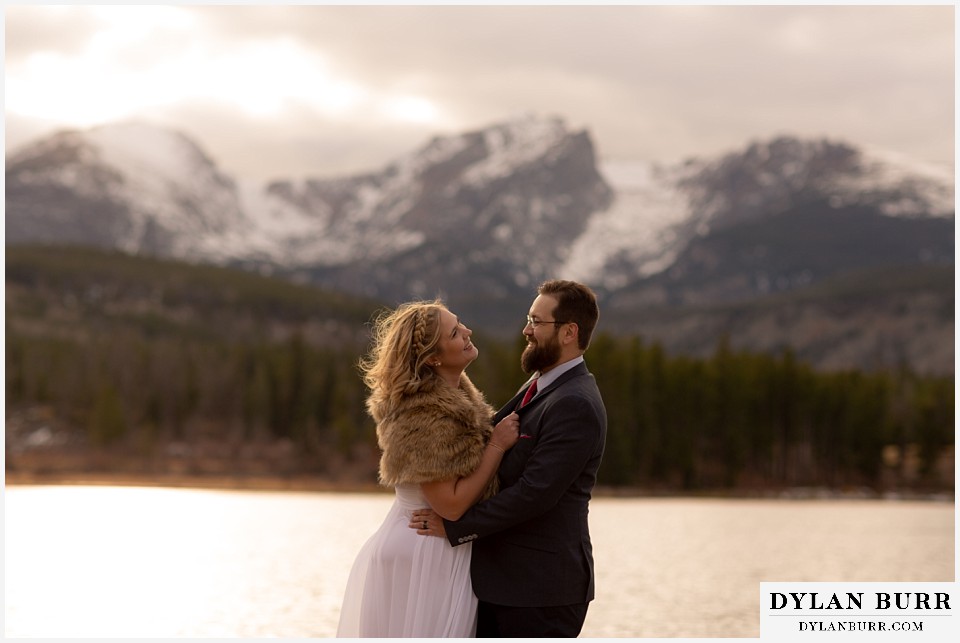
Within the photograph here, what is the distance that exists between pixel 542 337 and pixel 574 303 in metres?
0.30

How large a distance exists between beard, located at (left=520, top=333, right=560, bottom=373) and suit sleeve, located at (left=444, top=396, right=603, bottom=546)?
34 cm

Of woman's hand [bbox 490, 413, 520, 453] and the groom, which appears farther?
woman's hand [bbox 490, 413, 520, 453]

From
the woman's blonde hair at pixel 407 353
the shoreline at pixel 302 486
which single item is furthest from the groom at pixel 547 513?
the shoreline at pixel 302 486

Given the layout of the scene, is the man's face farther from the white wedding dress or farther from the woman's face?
the white wedding dress

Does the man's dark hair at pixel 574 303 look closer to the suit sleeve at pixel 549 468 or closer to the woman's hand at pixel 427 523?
the suit sleeve at pixel 549 468

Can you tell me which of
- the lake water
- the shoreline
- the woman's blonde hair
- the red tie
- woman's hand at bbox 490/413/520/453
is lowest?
the shoreline

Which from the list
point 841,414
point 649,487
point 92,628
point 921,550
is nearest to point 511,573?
point 92,628

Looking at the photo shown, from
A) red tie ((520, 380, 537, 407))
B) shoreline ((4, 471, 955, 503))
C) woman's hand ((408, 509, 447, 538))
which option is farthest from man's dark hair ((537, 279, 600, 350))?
shoreline ((4, 471, 955, 503))

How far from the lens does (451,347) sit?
879cm

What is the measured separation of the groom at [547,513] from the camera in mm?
8477

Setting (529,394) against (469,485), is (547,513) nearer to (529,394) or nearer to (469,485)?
(469,485)

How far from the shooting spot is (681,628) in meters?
31.3

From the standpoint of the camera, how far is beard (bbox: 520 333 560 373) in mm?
8734

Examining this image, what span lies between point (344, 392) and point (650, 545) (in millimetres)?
70926
